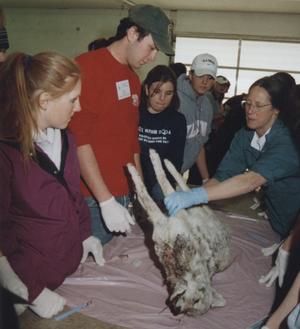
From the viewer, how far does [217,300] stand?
51.4 inches

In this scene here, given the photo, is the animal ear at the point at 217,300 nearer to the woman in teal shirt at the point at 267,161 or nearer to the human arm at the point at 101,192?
the woman in teal shirt at the point at 267,161

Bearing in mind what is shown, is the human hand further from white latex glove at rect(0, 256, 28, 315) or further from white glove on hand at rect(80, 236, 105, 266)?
white latex glove at rect(0, 256, 28, 315)

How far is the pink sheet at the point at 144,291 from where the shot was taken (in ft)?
3.96

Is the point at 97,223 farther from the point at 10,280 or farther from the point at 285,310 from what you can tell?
the point at 285,310

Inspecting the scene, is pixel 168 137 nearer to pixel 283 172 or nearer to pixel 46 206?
pixel 283 172

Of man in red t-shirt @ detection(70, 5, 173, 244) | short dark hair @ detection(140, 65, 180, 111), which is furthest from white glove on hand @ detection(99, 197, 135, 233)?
short dark hair @ detection(140, 65, 180, 111)

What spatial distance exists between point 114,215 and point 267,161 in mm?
736

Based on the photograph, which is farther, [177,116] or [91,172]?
[177,116]

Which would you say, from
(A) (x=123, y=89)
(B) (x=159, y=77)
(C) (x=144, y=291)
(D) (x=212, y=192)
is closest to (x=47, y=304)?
(C) (x=144, y=291)

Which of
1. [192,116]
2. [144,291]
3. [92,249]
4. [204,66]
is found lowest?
[144,291]

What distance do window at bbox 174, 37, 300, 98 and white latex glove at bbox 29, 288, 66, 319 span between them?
248 inches

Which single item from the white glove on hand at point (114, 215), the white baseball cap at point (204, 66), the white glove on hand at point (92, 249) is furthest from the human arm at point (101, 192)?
the white baseball cap at point (204, 66)

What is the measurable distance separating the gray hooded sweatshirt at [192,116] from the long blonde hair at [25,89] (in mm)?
1576

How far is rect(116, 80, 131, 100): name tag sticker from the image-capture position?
158 centimetres
